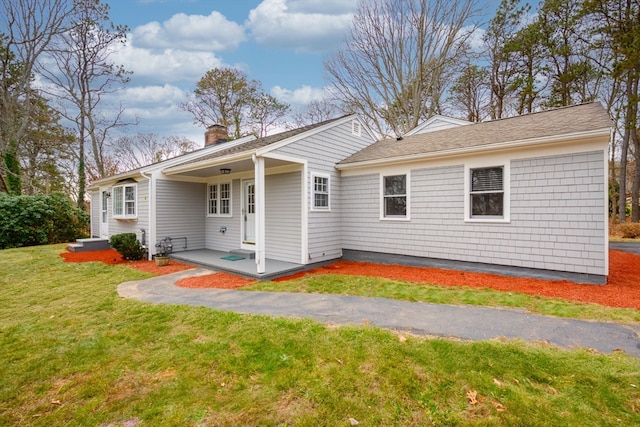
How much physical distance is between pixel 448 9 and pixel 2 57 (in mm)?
25064

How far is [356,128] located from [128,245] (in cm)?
851

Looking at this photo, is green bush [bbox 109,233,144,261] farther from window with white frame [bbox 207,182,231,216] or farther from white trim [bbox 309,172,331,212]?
white trim [bbox 309,172,331,212]

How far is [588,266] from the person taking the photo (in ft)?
19.4

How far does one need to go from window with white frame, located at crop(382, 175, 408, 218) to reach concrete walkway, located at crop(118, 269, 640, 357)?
12.8 feet

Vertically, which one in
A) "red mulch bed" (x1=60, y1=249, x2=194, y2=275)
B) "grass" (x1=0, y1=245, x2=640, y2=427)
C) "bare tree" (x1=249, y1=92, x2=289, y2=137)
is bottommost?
"red mulch bed" (x1=60, y1=249, x2=194, y2=275)

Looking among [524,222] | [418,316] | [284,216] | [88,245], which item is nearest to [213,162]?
[284,216]

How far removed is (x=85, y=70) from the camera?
61.7 ft

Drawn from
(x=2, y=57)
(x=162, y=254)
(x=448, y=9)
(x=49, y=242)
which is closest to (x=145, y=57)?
(x=2, y=57)

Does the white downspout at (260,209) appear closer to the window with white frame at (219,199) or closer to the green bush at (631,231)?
the window with white frame at (219,199)

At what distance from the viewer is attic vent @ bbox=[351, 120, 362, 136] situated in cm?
1012

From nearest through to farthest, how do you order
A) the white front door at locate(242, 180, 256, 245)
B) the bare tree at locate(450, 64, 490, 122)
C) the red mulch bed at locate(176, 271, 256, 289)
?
the red mulch bed at locate(176, 271, 256, 289) < the white front door at locate(242, 180, 256, 245) < the bare tree at locate(450, 64, 490, 122)

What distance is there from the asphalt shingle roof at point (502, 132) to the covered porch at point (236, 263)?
3.75 meters

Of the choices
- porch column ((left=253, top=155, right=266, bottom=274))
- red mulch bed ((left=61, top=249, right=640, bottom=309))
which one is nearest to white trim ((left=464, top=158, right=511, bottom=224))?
red mulch bed ((left=61, top=249, right=640, bottom=309))

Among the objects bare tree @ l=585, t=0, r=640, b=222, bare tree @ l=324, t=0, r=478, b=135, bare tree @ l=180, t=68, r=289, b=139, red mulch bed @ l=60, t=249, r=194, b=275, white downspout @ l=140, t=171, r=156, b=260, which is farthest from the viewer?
bare tree @ l=180, t=68, r=289, b=139
